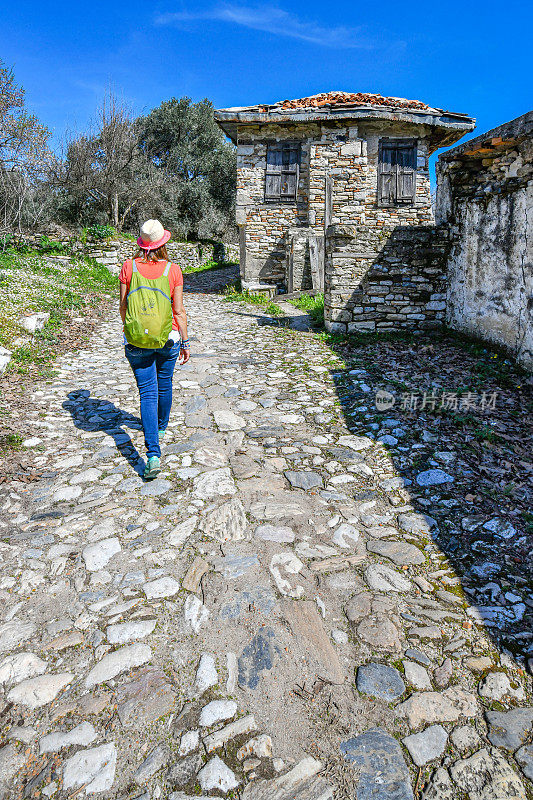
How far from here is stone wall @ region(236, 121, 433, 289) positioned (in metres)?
13.5

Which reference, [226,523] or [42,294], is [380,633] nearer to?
[226,523]

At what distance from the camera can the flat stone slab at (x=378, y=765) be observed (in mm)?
1653

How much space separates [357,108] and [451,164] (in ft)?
25.0

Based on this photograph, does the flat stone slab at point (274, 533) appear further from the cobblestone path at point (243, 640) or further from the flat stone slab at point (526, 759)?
the flat stone slab at point (526, 759)

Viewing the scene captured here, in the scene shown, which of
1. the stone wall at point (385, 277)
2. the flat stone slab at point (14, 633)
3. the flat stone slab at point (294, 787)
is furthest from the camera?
the stone wall at point (385, 277)

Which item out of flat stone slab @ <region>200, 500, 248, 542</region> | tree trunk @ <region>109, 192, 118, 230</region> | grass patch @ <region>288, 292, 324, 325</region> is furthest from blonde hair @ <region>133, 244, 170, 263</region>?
tree trunk @ <region>109, 192, 118, 230</region>

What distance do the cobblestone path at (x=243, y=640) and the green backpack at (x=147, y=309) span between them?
112 centimetres

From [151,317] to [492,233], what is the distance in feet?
16.7

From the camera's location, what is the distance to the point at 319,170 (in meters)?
13.6

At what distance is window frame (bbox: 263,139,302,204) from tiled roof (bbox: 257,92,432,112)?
883mm

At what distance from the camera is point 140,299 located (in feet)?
11.3

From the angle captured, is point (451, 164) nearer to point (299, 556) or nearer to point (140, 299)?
point (140, 299)

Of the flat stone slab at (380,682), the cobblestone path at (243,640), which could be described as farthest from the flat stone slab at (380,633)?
the flat stone slab at (380,682)

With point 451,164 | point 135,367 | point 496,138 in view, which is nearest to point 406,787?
point 135,367
